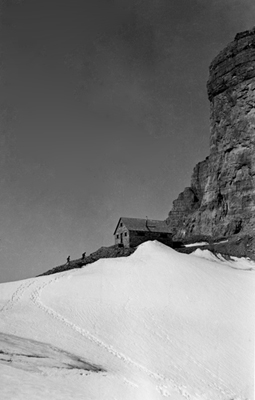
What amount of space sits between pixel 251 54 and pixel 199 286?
61837mm

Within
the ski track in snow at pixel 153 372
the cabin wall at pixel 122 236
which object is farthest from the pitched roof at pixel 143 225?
the ski track in snow at pixel 153 372

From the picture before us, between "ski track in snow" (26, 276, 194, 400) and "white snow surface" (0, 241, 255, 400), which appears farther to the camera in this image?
"ski track in snow" (26, 276, 194, 400)

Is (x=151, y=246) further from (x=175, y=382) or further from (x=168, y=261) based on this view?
(x=175, y=382)

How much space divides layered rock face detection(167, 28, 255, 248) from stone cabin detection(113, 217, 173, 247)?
73.0ft

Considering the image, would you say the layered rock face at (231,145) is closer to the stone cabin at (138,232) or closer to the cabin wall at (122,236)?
the stone cabin at (138,232)

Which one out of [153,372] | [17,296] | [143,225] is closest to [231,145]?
[143,225]

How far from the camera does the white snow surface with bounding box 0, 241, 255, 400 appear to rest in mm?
11234

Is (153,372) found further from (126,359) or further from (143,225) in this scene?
(143,225)

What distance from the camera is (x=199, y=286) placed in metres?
23.8

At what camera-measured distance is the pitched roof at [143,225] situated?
153 ft

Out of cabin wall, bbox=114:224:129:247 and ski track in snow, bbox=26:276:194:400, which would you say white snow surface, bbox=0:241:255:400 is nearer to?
ski track in snow, bbox=26:276:194:400

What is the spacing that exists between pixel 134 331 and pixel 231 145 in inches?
2406

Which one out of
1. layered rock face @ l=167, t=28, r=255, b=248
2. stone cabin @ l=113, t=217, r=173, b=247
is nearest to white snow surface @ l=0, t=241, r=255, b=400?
stone cabin @ l=113, t=217, r=173, b=247

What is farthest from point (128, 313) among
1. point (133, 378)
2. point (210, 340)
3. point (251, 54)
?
point (251, 54)
